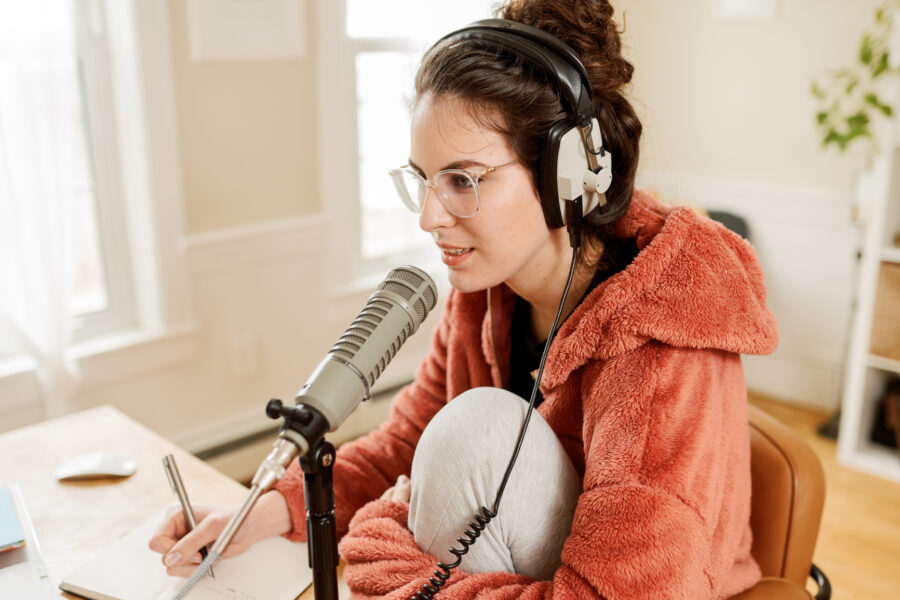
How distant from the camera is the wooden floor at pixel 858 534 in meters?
2.18

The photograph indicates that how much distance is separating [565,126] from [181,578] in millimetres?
747

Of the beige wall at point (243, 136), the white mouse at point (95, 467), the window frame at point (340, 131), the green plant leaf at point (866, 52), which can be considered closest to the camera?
the white mouse at point (95, 467)

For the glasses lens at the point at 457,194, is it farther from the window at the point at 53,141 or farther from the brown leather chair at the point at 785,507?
the window at the point at 53,141

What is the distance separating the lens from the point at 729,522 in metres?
0.99

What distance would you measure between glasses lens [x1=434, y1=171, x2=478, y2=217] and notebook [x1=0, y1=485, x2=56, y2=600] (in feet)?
2.25

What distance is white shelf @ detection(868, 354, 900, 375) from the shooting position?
257 centimetres

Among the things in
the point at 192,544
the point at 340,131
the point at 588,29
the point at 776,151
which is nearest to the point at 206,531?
the point at 192,544

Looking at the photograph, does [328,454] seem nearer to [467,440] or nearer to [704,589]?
[467,440]

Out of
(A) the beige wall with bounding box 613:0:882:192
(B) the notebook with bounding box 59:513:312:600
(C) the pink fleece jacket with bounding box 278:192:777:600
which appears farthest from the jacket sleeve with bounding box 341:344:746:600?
(A) the beige wall with bounding box 613:0:882:192

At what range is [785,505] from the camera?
1.10 m

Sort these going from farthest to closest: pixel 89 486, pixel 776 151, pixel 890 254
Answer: pixel 776 151 < pixel 890 254 < pixel 89 486

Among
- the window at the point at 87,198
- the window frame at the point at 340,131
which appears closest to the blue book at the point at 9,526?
the window at the point at 87,198

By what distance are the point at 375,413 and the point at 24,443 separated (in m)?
1.57

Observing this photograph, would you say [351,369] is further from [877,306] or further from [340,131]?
[877,306]
